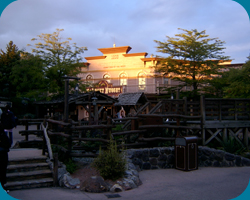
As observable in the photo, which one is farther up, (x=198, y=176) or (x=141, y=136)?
(x=141, y=136)

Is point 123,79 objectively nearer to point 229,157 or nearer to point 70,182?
point 229,157

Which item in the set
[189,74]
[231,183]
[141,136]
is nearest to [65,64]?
[189,74]

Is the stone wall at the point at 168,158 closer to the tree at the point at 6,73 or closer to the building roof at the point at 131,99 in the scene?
the building roof at the point at 131,99

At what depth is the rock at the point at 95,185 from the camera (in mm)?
6745

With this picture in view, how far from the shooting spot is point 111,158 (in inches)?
295

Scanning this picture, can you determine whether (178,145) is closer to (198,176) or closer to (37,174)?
(198,176)

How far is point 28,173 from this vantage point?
7355 millimetres

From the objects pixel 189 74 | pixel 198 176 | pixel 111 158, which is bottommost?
pixel 198 176

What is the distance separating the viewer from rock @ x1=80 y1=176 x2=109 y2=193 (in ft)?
22.1

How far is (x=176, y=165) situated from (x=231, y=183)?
7.18 feet

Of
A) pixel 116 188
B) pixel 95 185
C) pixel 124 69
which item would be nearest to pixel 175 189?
pixel 116 188

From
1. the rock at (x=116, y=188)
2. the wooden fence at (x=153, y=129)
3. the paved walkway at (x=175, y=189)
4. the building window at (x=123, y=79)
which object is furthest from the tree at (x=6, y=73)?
the rock at (x=116, y=188)

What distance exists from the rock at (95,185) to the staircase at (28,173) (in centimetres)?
103

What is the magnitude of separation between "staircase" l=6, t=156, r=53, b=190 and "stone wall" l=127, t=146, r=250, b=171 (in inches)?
113
